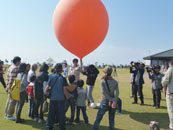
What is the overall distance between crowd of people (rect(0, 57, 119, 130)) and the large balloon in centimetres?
76

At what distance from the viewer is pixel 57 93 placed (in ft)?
12.1

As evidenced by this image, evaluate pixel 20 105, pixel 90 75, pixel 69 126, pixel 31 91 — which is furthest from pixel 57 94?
pixel 90 75

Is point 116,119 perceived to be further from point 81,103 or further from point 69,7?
Answer: point 69,7

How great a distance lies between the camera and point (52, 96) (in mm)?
3693

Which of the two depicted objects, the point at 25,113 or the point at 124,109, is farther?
the point at 124,109

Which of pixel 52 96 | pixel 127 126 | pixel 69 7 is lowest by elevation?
pixel 127 126

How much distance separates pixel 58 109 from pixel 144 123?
261cm

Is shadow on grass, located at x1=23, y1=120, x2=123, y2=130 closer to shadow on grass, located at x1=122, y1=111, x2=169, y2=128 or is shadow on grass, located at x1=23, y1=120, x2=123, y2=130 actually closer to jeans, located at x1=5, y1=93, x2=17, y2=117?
jeans, located at x1=5, y1=93, x2=17, y2=117

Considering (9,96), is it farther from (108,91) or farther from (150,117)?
(150,117)

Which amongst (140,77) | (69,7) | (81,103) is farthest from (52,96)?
(140,77)

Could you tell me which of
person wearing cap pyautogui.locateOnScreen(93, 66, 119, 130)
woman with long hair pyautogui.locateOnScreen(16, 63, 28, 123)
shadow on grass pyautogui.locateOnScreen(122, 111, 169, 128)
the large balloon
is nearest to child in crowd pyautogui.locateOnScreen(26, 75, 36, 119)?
woman with long hair pyautogui.locateOnScreen(16, 63, 28, 123)

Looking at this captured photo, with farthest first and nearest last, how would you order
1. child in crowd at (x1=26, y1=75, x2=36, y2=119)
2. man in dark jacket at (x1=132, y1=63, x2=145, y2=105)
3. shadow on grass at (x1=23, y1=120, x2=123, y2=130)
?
man in dark jacket at (x1=132, y1=63, x2=145, y2=105), child in crowd at (x1=26, y1=75, x2=36, y2=119), shadow on grass at (x1=23, y1=120, x2=123, y2=130)

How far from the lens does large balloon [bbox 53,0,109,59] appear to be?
215 inches

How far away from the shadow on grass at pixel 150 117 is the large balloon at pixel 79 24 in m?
2.84
